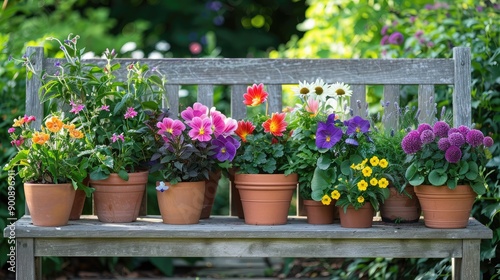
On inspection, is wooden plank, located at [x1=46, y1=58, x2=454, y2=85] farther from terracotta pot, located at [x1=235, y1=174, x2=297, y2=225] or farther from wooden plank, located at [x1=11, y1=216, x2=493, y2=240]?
wooden plank, located at [x1=11, y1=216, x2=493, y2=240]

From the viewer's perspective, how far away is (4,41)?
389cm

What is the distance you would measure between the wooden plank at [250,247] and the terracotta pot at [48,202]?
9 centimetres

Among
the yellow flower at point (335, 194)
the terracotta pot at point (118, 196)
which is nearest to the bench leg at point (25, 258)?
the terracotta pot at point (118, 196)

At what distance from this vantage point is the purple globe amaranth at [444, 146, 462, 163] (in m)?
2.54

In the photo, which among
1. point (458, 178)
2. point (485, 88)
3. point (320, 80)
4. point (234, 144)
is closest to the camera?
point (458, 178)

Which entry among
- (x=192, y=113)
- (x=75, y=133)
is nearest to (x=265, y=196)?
(x=192, y=113)

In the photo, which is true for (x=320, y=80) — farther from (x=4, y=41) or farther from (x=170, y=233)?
(x=4, y=41)

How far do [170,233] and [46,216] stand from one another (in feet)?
1.54

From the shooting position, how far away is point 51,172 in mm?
2623

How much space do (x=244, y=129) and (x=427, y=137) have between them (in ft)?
2.32

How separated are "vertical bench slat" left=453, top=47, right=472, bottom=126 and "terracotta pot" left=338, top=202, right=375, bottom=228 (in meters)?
0.63

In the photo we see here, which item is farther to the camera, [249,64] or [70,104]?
[249,64]

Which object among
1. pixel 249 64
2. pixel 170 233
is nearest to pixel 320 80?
pixel 249 64

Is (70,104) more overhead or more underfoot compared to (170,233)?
more overhead
